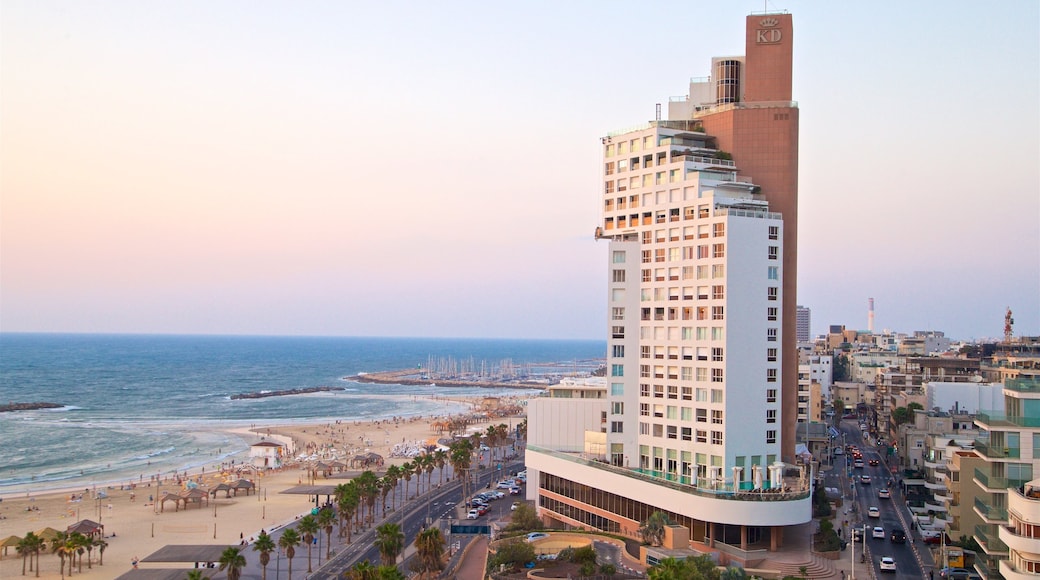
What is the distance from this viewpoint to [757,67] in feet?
254

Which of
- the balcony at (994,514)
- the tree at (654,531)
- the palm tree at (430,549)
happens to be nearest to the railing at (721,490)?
Result: the tree at (654,531)

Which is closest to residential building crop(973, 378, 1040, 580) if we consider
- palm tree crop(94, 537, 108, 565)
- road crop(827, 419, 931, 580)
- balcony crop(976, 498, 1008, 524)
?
balcony crop(976, 498, 1008, 524)

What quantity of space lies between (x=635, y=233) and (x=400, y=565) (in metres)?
33.5

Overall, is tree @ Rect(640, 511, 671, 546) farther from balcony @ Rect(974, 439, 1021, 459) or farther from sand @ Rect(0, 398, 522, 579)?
sand @ Rect(0, 398, 522, 579)

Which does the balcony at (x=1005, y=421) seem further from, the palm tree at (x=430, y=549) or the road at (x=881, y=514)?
the palm tree at (x=430, y=549)

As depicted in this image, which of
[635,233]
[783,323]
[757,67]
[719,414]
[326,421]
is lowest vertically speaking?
[326,421]

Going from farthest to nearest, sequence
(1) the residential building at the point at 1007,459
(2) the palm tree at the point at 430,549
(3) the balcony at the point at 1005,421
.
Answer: (2) the palm tree at the point at 430,549 → (3) the balcony at the point at 1005,421 → (1) the residential building at the point at 1007,459

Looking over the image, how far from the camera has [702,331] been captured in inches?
2810

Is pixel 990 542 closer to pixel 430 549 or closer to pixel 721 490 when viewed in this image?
pixel 721 490

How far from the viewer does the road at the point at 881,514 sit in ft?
214

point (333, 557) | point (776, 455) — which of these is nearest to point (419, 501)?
point (333, 557)

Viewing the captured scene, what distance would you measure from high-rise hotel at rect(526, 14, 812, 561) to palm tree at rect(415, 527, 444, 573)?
18078mm

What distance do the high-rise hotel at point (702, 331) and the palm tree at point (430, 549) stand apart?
18078mm

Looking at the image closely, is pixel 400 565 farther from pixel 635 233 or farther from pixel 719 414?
pixel 635 233
